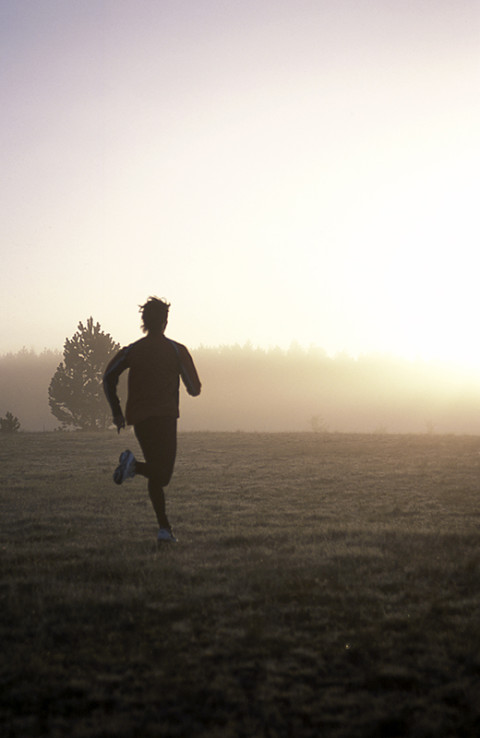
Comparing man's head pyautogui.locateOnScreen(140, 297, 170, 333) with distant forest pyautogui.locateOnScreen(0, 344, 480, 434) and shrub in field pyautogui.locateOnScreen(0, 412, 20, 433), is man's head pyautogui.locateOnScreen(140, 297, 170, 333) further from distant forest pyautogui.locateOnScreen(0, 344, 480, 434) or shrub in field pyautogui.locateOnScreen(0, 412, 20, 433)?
distant forest pyautogui.locateOnScreen(0, 344, 480, 434)

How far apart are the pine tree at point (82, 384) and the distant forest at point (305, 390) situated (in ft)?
302

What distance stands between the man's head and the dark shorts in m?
1.05

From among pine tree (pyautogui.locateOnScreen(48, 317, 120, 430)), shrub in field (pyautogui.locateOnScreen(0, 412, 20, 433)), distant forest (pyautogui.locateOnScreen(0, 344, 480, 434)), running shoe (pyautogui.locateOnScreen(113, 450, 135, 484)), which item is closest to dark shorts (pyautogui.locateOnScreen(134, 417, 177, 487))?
running shoe (pyautogui.locateOnScreen(113, 450, 135, 484))

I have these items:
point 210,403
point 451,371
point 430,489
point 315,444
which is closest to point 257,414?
point 210,403

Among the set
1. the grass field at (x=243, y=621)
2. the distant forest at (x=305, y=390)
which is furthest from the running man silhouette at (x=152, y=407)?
the distant forest at (x=305, y=390)

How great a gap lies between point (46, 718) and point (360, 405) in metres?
158

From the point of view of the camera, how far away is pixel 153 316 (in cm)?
655

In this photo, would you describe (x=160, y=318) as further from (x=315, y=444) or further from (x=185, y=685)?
(x=315, y=444)

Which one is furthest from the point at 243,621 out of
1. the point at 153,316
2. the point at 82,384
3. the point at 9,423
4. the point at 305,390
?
the point at 305,390

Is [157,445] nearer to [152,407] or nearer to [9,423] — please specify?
[152,407]

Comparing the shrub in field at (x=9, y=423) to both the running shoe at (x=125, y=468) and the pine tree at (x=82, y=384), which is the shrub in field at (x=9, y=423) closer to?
the pine tree at (x=82, y=384)

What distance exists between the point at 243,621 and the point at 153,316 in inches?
148

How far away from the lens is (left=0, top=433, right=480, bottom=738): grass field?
2.53m

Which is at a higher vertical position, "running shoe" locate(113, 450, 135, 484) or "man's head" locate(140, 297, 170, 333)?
"man's head" locate(140, 297, 170, 333)
